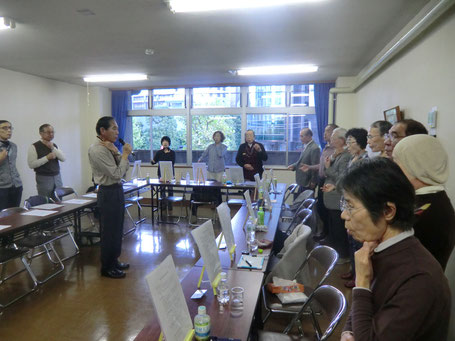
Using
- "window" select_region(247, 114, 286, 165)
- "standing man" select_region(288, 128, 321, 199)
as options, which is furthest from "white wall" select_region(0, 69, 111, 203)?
"standing man" select_region(288, 128, 321, 199)

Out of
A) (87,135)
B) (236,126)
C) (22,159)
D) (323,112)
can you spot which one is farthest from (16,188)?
(323,112)

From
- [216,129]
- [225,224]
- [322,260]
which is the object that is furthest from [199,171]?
[322,260]

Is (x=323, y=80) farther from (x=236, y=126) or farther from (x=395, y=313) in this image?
(x=395, y=313)

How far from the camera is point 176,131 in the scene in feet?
24.9

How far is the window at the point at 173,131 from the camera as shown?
754cm

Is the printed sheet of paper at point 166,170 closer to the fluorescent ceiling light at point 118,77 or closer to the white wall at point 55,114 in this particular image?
the fluorescent ceiling light at point 118,77

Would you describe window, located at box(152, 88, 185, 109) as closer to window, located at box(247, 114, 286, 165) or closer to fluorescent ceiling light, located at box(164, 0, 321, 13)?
window, located at box(247, 114, 286, 165)

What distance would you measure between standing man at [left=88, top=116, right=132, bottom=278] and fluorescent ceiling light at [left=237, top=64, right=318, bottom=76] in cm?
310

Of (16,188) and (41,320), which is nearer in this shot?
(41,320)

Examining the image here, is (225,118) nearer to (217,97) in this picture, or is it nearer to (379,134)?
(217,97)

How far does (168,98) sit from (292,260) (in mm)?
6197

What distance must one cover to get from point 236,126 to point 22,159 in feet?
14.7

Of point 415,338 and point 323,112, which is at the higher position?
point 323,112

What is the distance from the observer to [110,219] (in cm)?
315
